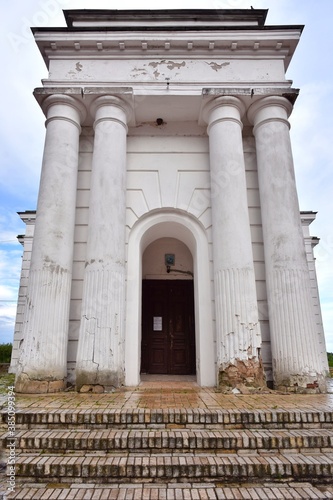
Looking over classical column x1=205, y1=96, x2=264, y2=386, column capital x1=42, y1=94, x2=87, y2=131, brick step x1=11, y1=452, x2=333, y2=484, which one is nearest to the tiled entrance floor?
classical column x1=205, y1=96, x2=264, y2=386

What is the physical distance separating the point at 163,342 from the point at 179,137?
18.7 ft

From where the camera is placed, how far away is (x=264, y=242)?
8188mm

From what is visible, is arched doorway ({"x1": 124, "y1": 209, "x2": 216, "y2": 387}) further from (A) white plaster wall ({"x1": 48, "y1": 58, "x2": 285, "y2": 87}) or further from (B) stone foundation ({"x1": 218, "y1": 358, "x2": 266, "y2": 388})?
(A) white plaster wall ({"x1": 48, "y1": 58, "x2": 285, "y2": 87})

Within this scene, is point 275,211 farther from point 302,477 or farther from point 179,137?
point 302,477

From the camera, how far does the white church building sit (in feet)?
23.8

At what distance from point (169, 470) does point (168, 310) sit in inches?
261

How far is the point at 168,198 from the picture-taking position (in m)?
8.76

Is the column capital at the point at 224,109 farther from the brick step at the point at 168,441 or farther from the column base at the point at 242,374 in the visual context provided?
the brick step at the point at 168,441

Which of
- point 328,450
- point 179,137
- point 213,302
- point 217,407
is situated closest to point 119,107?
point 179,137

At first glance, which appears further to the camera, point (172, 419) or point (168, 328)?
point (168, 328)

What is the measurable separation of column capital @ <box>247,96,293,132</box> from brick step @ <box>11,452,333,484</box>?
7198 mm

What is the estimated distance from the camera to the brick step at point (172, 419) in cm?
481

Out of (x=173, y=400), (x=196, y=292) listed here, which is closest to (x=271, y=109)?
(x=196, y=292)

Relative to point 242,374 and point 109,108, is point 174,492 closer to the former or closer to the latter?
point 242,374
